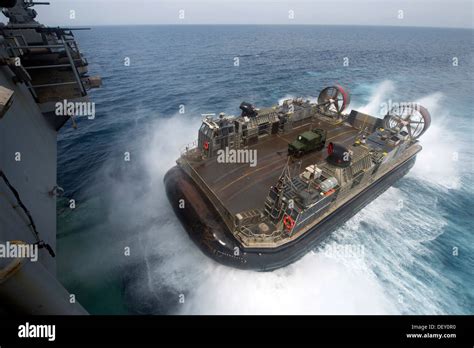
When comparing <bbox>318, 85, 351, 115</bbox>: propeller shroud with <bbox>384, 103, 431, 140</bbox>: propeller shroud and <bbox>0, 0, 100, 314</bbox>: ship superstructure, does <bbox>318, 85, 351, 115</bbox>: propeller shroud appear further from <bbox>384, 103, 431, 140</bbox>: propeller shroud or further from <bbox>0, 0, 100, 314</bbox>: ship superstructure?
<bbox>0, 0, 100, 314</bbox>: ship superstructure

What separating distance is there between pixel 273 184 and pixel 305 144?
630 cm

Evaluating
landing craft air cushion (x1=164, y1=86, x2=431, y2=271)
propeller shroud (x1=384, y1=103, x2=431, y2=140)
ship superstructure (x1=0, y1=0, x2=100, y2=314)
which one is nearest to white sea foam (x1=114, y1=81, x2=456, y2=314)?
landing craft air cushion (x1=164, y1=86, x2=431, y2=271)

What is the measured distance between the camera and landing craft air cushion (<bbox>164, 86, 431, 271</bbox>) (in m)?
16.5

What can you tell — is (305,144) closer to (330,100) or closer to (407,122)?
(407,122)

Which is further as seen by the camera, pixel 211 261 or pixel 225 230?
pixel 211 261

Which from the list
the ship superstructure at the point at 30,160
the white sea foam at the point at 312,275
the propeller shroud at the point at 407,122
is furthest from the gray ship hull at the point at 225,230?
the propeller shroud at the point at 407,122

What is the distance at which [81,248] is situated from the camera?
18500 millimetres

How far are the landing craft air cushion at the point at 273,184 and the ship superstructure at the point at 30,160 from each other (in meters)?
9.16

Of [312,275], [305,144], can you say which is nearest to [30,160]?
[312,275]

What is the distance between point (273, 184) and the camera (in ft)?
67.5

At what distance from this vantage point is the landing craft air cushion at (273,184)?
16453mm
